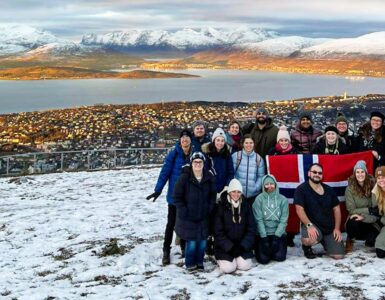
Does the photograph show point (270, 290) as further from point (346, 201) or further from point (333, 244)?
point (346, 201)

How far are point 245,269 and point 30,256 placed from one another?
4.01 m

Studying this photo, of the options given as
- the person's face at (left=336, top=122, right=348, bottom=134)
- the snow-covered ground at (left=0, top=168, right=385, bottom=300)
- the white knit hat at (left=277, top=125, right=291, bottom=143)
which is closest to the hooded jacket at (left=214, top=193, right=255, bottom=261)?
the snow-covered ground at (left=0, top=168, right=385, bottom=300)

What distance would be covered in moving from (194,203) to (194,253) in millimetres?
756

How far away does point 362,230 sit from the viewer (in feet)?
22.9

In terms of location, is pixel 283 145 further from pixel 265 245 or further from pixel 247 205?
pixel 265 245

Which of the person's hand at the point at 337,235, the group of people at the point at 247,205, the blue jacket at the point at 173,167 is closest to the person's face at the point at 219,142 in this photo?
the group of people at the point at 247,205

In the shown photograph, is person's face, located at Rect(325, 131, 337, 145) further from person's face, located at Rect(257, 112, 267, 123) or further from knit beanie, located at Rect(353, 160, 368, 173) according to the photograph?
person's face, located at Rect(257, 112, 267, 123)

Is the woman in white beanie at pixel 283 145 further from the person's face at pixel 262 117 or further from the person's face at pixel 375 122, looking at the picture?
the person's face at pixel 375 122

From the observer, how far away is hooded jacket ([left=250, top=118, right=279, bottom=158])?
7.80 m

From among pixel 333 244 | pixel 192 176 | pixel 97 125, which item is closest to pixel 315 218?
pixel 333 244

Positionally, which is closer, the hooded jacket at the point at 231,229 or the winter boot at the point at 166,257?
the hooded jacket at the point at 231,229

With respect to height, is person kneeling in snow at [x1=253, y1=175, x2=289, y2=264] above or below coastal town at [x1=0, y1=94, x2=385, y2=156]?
above

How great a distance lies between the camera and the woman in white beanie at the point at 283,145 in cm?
728

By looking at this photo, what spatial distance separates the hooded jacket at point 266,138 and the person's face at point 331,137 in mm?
870
